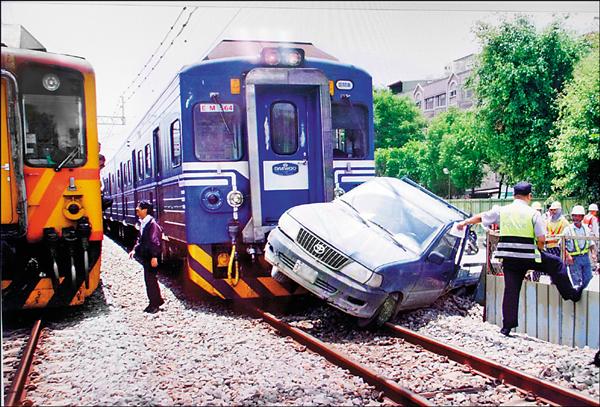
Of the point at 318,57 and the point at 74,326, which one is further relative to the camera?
the point at 318,57

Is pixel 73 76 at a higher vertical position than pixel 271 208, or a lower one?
higher

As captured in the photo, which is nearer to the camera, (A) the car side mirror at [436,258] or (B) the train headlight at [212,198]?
(A) the car side mirror at [436,258]

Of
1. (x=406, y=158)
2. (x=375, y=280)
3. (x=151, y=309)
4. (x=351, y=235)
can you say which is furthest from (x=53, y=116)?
(x=406, y=158)

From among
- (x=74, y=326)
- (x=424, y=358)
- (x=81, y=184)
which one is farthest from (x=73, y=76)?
(x=424, y=358)

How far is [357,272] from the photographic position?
6.77 meters

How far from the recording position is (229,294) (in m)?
8.57

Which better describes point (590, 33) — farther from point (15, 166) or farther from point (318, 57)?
point (15, 166)

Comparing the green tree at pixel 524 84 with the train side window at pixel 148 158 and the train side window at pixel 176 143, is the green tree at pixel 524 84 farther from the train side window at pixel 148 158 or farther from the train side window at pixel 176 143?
the train side window at pixel 148 158

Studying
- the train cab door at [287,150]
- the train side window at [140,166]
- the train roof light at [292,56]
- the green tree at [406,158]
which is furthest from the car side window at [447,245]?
the green tree at [406,158]

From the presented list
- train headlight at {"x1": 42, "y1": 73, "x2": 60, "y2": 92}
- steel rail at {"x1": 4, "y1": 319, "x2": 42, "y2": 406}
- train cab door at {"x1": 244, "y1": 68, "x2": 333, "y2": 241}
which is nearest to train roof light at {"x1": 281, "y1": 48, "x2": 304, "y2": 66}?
train cab door at {"x1": 244, "y1": 68, "x2": 333, "y2": 241}

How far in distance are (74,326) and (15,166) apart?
6.87 feet

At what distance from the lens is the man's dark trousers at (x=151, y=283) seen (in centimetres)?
834

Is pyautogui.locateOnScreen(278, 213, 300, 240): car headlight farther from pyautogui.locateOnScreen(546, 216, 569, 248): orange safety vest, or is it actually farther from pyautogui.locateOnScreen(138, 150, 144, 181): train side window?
pyautogui.locateOnScreen(138, 150, 144, 181): train side window

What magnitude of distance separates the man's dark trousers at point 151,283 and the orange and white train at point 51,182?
0.82 meters
